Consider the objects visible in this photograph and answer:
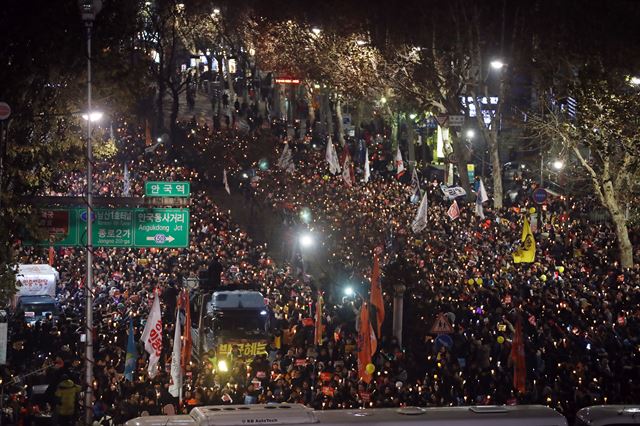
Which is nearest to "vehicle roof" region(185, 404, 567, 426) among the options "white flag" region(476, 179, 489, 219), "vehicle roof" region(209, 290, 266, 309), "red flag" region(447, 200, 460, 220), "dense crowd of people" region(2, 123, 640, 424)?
"dense crowd of people" region(2, 123, 640, 424)

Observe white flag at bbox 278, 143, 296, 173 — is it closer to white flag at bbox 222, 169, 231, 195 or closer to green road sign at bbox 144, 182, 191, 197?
white flag at bbox 222, 169, 231, 195

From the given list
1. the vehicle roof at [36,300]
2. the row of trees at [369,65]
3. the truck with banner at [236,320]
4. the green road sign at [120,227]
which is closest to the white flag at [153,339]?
the green road sign at [120,227]

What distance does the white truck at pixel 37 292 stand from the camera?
98.7 ft

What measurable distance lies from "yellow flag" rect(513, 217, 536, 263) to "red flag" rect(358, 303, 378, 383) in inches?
419

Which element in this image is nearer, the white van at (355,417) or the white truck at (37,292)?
the white van at (355,417)

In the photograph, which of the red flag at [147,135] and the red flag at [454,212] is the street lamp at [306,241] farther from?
the red flag at [147,135]

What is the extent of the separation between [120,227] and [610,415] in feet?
34.2

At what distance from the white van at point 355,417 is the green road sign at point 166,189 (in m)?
7.45

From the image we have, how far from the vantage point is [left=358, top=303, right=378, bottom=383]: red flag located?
21078 mm

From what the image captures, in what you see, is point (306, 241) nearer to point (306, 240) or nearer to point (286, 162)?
point (306, 240)

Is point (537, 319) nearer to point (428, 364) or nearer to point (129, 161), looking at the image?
point (428, 364)

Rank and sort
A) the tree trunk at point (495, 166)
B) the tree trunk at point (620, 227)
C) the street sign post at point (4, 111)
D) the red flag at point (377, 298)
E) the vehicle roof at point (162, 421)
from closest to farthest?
the vehicle roof at point (162, 421) → the street sign post at point (4, 111) → the red flag at point (377, 298) → the tree trunk at point (620, 227) → the tree trunk at point (495, 166)

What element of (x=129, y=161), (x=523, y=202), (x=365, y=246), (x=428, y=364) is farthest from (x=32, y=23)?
(x=523, y=202)

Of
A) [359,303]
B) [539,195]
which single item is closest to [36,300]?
[359,303]
